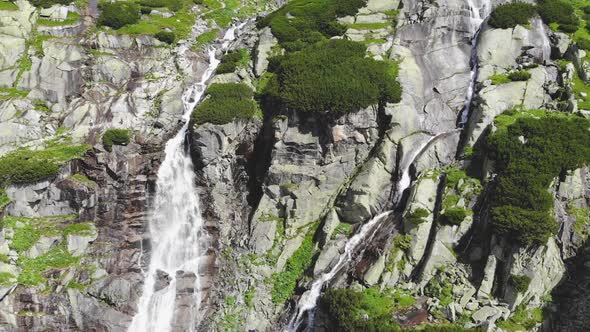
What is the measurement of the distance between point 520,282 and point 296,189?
15175 millimetres

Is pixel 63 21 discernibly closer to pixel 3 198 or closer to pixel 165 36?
pixel 165 36

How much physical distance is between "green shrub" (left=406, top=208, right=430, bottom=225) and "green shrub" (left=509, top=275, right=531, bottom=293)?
18.2ft

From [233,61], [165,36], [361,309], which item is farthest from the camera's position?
[165,36]

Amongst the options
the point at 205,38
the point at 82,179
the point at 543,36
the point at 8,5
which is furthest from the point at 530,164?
the point at 8,5

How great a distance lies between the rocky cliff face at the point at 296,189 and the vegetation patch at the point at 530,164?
834 mm

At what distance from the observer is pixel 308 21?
4544 cm

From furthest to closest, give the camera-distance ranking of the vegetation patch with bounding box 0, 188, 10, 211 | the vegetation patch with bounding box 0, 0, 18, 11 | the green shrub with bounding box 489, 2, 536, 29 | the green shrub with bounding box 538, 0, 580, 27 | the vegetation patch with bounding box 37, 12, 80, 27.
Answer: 1. the vegetation patch with bounding box 37, 12, 80, 27
2. the vegetation patch with bounding box 0, 0, 18, 11
3. the green shrub with bounding box 538, 0, 580, 27
4. the green shrub with bounding box 489, 2, 536, 29
5. the vegetation patch with bounding box 0, 188, 10, 211

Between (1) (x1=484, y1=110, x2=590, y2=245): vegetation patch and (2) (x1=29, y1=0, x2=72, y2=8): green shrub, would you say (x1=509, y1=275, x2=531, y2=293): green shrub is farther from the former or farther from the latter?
(2) (x1=29, y1=0, x2=72, y2=8): green shrub

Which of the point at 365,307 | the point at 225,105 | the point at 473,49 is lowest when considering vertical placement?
the point at 365,307

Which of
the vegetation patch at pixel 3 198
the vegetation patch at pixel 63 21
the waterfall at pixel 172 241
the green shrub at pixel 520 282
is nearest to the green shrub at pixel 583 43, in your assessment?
the green shrub at pixel 520 282

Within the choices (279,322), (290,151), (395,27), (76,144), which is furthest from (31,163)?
(395,27)

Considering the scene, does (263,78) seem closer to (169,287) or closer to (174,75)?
(174,75)

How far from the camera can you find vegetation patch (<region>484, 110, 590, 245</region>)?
24.5 metres

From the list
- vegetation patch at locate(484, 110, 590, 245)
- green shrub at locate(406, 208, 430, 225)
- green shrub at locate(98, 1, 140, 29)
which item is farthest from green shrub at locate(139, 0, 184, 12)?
green shrub at locate(406, 208, 430, 225)
